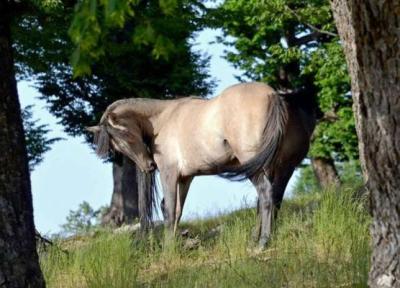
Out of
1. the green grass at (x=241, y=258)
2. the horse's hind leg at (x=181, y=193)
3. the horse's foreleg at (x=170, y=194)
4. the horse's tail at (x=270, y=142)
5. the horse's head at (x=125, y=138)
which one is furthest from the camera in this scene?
the horse's head at (x=125, y=138)

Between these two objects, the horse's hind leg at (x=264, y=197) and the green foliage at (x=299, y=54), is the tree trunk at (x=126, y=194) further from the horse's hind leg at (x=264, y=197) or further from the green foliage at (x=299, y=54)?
the horse's hind leg at (x=264, y=197)

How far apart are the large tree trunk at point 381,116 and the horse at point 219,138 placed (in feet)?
16.7

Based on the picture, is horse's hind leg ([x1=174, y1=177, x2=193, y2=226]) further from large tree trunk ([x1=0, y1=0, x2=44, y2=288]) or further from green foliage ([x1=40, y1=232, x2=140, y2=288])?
large tree trunk ([x1=0, y1=0, x2=44, y2=288])

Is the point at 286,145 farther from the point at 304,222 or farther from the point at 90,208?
the point at 90,208

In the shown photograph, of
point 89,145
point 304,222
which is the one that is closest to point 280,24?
point 89,145

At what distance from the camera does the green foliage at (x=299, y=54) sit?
25.3 meters

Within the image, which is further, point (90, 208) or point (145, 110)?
point (90, 208)

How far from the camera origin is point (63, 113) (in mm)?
23969

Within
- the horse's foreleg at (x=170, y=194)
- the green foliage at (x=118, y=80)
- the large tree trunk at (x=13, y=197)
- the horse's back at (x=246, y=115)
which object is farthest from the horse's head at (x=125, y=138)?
the green foliage at (x=118, y=80)

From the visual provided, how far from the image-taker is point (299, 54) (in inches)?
1041

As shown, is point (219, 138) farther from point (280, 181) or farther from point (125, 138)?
point (125, 138)

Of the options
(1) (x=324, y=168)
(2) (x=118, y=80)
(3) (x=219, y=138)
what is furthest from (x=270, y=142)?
(1) (x=324, y=168)

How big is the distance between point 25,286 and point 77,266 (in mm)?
2289

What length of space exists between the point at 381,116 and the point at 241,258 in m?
4.10
